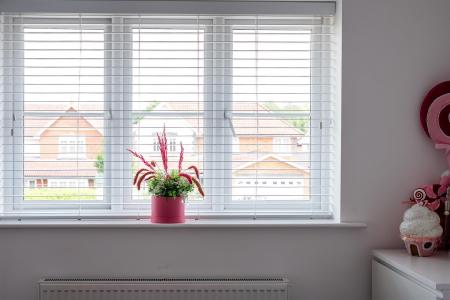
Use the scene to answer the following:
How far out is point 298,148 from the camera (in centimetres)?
324

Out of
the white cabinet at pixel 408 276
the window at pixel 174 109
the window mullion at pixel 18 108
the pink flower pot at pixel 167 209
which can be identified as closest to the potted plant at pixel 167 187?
the pink flower pot at pixel 167 209

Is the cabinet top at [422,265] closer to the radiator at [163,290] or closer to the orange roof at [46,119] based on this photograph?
the radiator at [163,290]

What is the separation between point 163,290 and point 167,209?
1.29 feet

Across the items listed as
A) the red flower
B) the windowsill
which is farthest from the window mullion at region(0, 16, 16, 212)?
the red flower

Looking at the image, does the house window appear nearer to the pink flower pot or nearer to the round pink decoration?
the pink flower pot

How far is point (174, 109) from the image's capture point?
322cm

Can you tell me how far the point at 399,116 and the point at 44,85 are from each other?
1.85 meters

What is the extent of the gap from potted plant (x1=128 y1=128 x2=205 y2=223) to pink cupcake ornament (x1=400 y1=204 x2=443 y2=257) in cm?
101

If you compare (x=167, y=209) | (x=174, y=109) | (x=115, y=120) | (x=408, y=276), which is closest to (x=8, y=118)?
(x=115, y=120)

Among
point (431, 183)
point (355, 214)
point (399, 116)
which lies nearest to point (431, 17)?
point (399, 116)

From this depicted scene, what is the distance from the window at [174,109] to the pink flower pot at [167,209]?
187 mm

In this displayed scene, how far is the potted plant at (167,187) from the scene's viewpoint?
3.00 meters

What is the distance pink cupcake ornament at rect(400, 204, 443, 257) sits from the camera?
9.15 ft

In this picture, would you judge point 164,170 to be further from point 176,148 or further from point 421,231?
point 421,231
